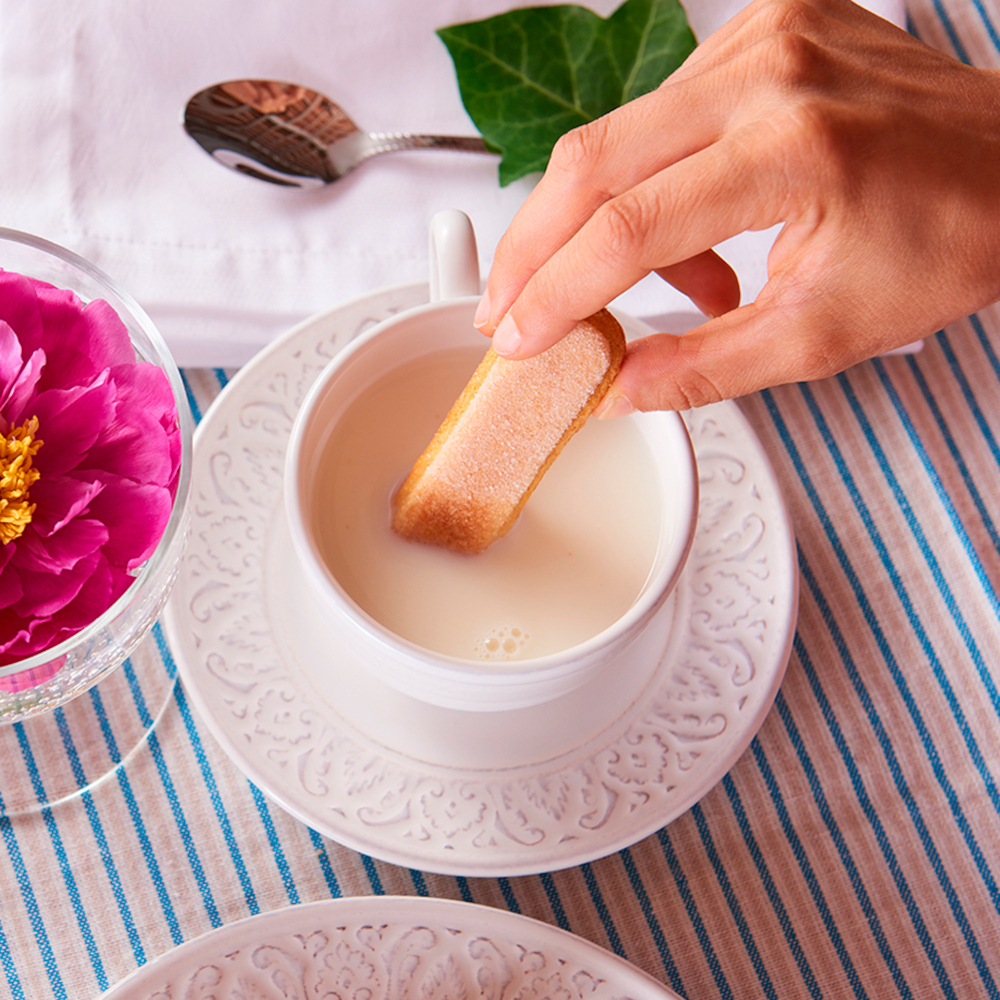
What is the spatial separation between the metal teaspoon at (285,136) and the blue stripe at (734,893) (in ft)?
1.70

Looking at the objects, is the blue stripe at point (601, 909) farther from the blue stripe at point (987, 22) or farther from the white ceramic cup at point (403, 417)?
the blue stripe at point (987, 22)

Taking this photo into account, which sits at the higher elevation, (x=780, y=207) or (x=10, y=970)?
(x=780, y=207)

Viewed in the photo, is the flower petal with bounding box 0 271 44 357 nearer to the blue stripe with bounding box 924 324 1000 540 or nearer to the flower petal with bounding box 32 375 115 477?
the flower petal with bounding box 32 375 115 477

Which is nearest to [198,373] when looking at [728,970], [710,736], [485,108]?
[485,108]

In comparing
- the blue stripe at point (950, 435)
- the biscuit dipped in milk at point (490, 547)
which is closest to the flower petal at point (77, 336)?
the biscuit dipped in milk at point (490, 547)

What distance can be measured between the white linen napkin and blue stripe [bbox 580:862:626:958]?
15.6 inches

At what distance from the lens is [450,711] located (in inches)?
21.0

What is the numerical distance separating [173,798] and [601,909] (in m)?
0.28

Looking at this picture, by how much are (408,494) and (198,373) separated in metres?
0.25

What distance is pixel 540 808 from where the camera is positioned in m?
0.54

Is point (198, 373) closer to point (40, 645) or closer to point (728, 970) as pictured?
point (40, 645)

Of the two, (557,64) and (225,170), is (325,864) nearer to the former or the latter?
(225,170)

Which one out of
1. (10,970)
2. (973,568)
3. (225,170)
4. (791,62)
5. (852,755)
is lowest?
(10,970)

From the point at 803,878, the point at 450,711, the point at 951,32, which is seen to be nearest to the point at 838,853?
the point at 803,878
